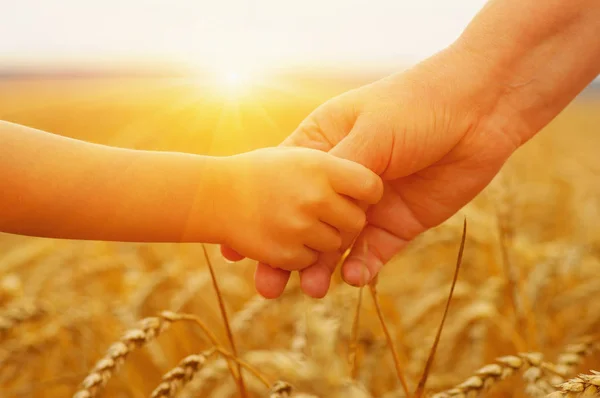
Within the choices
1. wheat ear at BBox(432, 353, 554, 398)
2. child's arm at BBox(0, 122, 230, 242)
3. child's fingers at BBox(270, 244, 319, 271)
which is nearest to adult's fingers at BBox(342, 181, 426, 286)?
child's fingers at BBox(270, 244, 319, 271)

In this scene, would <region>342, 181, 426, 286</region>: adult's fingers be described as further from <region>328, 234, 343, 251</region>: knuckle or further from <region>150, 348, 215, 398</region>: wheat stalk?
<region>150, 348, 215, 398</region>: wheat stalk

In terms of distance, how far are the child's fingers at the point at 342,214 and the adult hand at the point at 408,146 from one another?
0.07 meters

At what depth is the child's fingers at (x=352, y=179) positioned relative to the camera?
0.90 m

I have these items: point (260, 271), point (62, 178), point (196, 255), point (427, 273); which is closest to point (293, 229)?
point (260, 271)

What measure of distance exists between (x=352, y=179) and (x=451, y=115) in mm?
291

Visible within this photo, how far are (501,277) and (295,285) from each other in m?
0.57

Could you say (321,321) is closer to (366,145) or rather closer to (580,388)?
(366,145)

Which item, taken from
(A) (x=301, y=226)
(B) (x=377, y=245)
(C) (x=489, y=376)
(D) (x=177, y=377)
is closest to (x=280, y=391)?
(D) (x=177, y=377)

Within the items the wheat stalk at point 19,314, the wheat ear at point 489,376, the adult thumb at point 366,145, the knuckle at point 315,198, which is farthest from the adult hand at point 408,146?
the wheat stalk at point 19,314

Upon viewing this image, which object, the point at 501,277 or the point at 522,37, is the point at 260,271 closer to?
the point at 522,37

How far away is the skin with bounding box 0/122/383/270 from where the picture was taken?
2.70 feet

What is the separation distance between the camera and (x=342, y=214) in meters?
0.94

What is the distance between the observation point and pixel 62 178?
82 centimetres

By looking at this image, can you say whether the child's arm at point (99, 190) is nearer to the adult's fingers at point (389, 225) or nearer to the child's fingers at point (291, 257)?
the child's fingers at point (291, 257)
